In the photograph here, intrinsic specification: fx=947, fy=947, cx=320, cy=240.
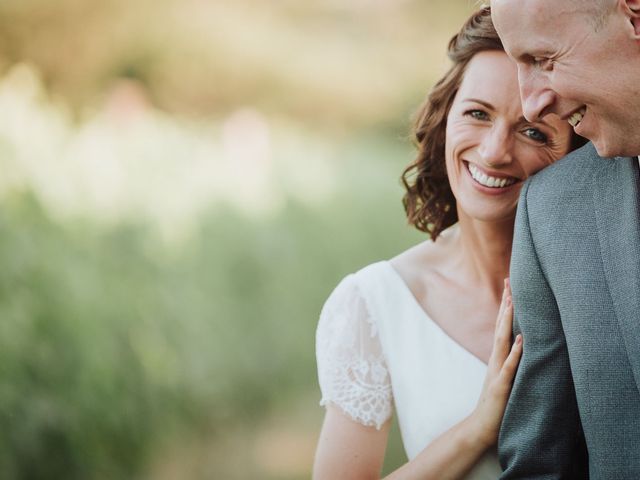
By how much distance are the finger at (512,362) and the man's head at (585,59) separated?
1.68ft

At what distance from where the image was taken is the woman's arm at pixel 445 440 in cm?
217

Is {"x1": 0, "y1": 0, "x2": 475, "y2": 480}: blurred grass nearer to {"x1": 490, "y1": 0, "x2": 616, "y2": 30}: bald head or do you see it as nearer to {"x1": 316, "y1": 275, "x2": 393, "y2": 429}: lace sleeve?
{"x1": 316, "y1": 275, "x2": 393, "y2": 429}: lace sleeve

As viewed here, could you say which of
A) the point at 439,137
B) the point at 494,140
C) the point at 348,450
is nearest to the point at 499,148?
the point at 494,140

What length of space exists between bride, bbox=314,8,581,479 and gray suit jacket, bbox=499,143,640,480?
135 mm

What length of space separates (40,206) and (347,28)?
307 inches

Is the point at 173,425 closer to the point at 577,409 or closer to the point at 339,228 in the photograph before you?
the point at 339,228

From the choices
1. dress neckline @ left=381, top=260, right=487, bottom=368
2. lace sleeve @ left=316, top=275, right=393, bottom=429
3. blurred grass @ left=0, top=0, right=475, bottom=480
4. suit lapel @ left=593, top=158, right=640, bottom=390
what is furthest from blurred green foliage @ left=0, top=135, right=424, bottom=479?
suit lapel @ left=593, top=158, right=640, bottom=390

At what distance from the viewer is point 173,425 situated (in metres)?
5.37

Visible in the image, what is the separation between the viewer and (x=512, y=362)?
212cm

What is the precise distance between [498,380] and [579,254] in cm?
40

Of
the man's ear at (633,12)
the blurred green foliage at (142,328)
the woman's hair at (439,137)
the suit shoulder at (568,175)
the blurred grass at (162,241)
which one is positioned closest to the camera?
the man's ear at (633,12)

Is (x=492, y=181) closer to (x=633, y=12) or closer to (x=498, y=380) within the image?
(x=498, y=380)

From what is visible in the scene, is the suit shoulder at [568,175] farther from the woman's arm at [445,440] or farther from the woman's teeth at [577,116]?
the woman's arm at [445,440]

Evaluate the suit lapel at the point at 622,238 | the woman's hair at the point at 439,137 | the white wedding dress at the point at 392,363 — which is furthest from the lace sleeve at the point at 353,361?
the suit lapel at the point at 622,238
